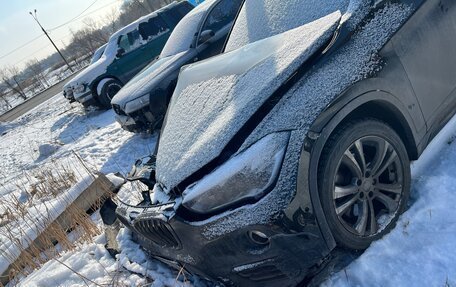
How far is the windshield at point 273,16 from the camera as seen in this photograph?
2.53 metres

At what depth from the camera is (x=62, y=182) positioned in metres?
5.19

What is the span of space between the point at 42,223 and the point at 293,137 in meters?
3.10

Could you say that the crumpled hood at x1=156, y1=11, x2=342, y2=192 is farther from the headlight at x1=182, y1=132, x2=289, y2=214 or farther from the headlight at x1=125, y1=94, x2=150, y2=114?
the headlight at x1=125, y1=94, x2=150, y2=114

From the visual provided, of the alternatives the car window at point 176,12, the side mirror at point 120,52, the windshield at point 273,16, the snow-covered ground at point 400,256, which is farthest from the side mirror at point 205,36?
the side mirror at point 120,52

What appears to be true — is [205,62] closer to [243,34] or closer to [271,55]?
[243,34]

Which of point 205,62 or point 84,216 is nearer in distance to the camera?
point 205,62

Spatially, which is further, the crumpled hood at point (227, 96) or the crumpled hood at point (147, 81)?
the crumpled hood at point (147, 81)

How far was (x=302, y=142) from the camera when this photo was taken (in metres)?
1.83

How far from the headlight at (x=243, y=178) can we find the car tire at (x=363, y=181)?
0.86 ft

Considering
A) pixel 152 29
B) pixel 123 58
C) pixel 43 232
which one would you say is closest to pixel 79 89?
pixel 123 58

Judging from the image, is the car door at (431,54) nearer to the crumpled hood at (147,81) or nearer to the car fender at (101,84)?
the crumpled hood at (147,81)

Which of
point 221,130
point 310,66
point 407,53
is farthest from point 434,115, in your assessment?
point 221,130

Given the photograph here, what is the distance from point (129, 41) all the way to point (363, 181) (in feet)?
30.5

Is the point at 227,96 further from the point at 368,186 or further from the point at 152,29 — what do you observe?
the point at 152,29
